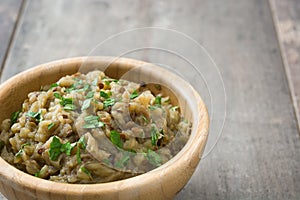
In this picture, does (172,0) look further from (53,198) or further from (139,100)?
(53,198)

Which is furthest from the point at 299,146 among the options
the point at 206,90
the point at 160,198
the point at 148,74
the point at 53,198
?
the point at 53,198

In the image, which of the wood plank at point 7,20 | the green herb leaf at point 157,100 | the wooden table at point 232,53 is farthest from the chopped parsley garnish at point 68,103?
the wood plank at point 7,20

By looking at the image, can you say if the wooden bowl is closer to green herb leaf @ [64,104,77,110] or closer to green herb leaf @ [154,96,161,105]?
green herb leaf @ [154,96,161,105]

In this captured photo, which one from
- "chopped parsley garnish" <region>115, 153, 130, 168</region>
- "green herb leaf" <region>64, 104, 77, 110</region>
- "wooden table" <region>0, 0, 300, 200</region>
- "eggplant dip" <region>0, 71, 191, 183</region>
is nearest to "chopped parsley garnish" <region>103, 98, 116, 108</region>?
"eggplant dip" <region>0, 71, 191, 183</region>

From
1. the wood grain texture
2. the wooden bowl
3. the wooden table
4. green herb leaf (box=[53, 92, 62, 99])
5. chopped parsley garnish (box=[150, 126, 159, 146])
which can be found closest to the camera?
the wooden bowl

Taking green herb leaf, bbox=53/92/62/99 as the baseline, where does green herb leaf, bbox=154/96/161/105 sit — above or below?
below

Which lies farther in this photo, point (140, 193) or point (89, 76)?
point (89, 76)

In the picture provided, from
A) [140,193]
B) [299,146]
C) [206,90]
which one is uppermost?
[140,193]
